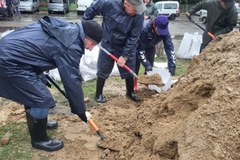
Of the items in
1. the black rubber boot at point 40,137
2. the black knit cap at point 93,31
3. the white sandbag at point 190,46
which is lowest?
the white sandbag at point 190,46

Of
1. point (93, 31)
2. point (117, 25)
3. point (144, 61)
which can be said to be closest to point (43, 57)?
point (93, 31)

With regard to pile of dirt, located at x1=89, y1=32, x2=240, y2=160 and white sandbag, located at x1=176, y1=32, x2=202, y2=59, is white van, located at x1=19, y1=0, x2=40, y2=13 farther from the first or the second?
pile of dirt, located at x1=89, y1=32, x2=240, y2=160

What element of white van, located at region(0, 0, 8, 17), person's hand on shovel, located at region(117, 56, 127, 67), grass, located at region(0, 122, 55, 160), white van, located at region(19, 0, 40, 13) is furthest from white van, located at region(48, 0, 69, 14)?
grass, located at region(0, 122, 55, 160)

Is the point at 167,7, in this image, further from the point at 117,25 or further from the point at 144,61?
the point at 117,25

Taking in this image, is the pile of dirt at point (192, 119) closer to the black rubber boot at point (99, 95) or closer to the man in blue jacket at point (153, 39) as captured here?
the black rubber boot at point (99, 95)

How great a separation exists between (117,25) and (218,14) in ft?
10.5

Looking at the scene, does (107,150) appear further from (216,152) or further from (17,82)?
(216,152)

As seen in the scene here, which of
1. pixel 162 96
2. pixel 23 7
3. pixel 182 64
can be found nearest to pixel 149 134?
pixel 162 96

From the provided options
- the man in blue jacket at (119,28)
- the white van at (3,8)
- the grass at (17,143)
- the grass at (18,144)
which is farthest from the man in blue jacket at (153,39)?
the white van at (3,8)

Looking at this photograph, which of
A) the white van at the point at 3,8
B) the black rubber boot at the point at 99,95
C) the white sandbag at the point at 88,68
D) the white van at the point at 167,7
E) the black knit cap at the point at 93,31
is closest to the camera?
the black knit cap at the point at 93,31

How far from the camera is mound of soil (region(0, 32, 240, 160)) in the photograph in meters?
2.77

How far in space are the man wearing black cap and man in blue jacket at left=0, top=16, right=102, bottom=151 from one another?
4.56 metres

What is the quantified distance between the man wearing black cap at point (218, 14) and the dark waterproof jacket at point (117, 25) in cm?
281

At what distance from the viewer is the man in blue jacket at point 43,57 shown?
129 inches
